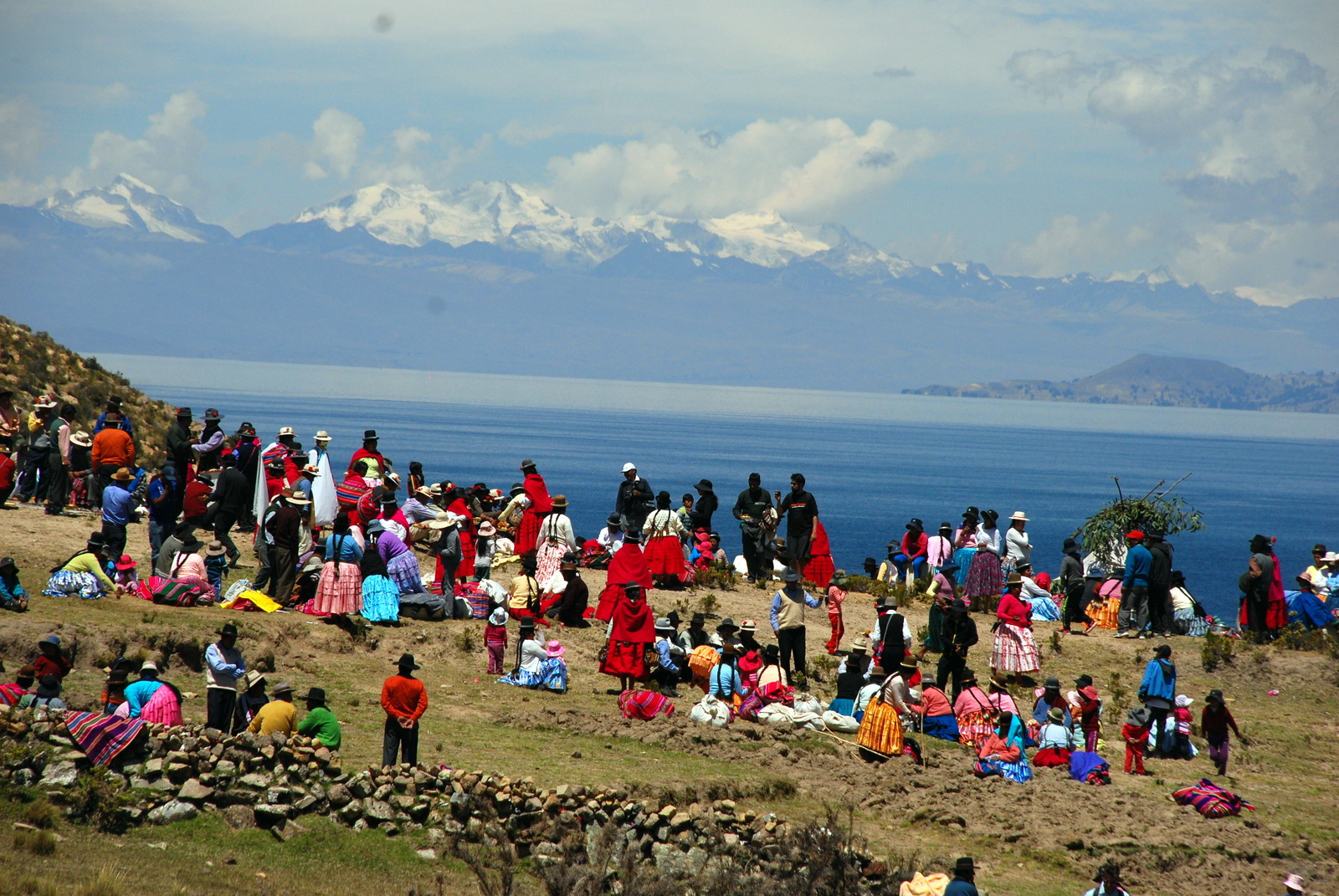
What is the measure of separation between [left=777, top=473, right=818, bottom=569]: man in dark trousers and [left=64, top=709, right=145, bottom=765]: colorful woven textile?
12083 mm

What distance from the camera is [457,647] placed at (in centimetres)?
1670

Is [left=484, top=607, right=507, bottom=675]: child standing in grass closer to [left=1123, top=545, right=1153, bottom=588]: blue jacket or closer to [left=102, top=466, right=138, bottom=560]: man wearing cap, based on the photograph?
[left=102, top=466, right=138, bottom=560]: man wearing cap

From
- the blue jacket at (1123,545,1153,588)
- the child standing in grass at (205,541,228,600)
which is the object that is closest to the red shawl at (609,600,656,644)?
the child standing in grass at (205,541,228,600)

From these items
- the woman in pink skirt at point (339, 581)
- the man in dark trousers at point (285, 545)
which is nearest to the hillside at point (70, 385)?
the man in dark trousers at point (285, 545)

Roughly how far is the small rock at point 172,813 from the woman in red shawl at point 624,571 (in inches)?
299

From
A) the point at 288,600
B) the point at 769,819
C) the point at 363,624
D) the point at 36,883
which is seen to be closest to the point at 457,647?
the point at 363,624

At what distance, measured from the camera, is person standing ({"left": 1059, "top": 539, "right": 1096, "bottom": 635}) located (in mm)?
20141

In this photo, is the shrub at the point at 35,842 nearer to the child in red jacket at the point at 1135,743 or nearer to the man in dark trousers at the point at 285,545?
the man in dark trousers at the point at 285,545

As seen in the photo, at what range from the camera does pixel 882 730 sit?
13.6 m

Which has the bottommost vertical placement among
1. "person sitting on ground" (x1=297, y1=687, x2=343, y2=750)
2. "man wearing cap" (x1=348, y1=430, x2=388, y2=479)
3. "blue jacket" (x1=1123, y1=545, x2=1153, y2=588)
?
"person sitting on ground" (x1=297, y1=687, x2=343, y2=750)

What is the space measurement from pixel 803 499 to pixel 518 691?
7.08 metres

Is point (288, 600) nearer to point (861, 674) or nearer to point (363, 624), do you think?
point (363, 624)

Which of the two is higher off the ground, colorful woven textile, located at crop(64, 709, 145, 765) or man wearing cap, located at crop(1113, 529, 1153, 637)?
man wearing cap, located at crop(1113, 529, 1153, 637)

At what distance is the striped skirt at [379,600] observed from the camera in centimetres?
1681
